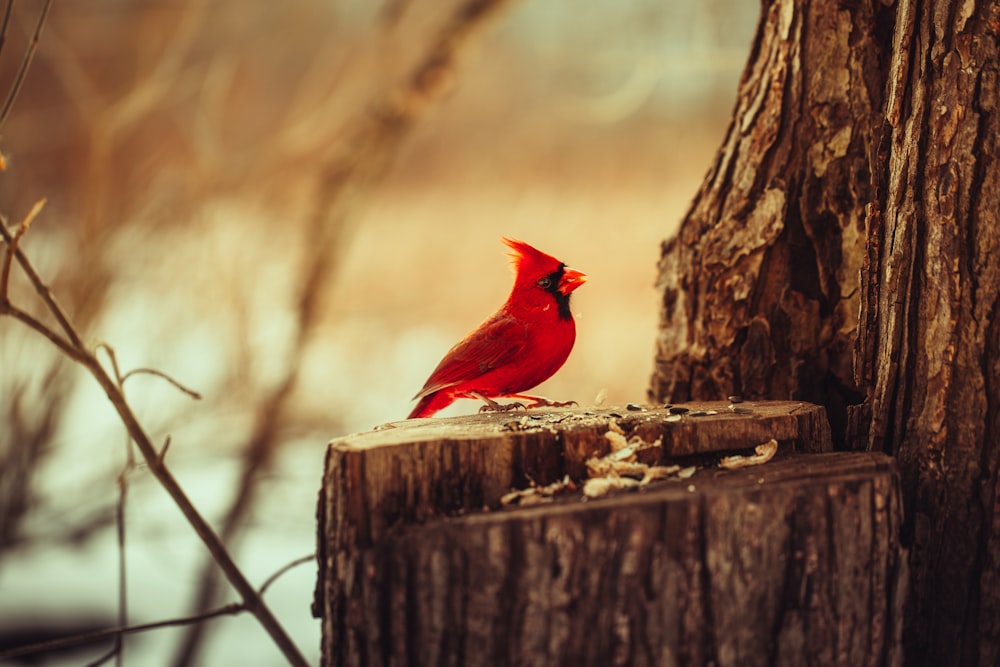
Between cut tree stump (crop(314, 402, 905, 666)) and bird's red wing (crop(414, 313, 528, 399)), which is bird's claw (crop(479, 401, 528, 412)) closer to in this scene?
bird's red wing (crop(414, 313, 528, 399))

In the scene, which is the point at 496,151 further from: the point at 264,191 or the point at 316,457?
the point at 316,457

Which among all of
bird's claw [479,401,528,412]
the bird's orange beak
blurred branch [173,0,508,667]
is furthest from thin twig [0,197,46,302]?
blurred branch [173,0,508,667]

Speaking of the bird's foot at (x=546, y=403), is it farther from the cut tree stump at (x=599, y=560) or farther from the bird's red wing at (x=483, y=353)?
the cut tree stump at (x=599, y=560)

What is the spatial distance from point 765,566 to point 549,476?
13.7 inches

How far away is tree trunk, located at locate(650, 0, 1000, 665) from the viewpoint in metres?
1.52

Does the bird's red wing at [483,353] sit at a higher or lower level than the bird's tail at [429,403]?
higher

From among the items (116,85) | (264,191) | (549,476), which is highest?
(116,85)

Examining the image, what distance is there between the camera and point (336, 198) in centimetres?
426

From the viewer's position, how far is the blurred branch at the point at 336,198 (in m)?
4.03

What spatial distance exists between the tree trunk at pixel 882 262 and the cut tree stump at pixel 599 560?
198 millimetres

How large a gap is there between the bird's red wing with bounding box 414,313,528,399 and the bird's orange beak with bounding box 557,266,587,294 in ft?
0.47

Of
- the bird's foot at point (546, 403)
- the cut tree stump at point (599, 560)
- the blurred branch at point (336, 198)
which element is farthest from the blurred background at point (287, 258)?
the cut tree stump at point (599, 560)

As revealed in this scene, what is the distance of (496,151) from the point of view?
15.0ft

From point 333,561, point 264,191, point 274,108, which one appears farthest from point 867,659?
point 274,108
